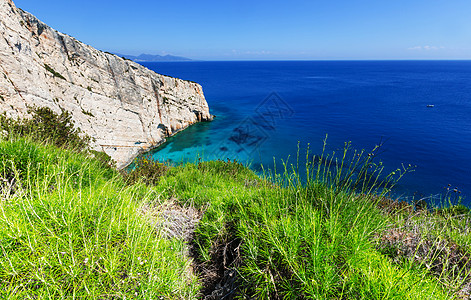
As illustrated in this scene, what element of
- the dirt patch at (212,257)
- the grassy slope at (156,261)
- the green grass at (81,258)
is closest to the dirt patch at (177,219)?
the dirt patch at (212,257)

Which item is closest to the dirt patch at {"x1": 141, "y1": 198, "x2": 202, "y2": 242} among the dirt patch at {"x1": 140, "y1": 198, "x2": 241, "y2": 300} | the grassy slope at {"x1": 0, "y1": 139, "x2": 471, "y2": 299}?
the dirt patch at {"x1": 140, "y1": 198, "x2": 241, "y2": 300}

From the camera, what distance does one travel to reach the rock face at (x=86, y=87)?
1848cm

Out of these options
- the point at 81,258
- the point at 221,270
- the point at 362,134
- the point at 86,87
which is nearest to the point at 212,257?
the point at 221,270

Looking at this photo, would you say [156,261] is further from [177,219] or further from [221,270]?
[177,219]

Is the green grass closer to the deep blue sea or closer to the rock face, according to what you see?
the deep blue sea

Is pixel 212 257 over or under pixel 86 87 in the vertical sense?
under

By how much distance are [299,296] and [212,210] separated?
2.00 meters

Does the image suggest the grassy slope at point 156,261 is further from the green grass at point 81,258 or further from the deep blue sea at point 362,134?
the deep blue sea at point 362,134

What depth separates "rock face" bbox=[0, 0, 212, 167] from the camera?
18484 millimetres

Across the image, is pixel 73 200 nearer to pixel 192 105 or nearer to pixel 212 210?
pixel 212 210

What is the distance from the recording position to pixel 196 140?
36094 mm

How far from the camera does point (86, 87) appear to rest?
1027 inches

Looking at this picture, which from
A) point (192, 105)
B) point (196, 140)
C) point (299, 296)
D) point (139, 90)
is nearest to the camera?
point (299, 296)

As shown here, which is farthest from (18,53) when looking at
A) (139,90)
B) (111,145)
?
(139,90)
